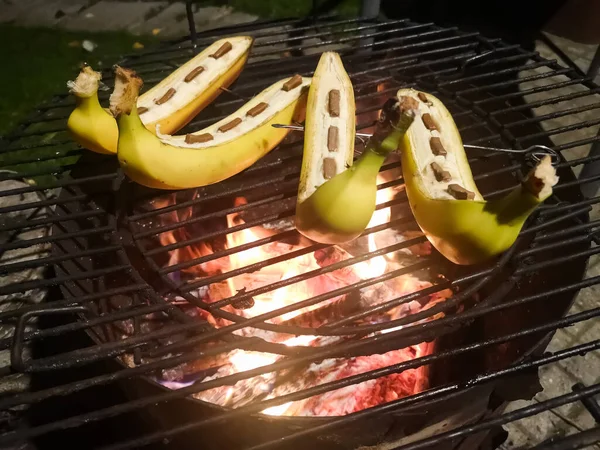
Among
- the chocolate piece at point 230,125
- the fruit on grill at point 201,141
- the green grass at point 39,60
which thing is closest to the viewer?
the fruit on grill at point 201,141

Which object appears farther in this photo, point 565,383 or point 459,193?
point 565,383

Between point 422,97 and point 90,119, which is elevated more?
point 90,119

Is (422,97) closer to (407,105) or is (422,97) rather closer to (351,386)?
(407,105)

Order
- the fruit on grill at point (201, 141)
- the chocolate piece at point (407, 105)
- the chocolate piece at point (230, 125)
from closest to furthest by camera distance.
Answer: the chocolate piece at point (407, 105), the fruit on grill at point (201, 141), the chocolate piece at point (230, 125)

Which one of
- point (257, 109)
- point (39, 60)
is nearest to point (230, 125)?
point (257, 109)

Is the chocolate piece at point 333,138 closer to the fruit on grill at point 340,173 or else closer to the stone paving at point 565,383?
the fruit on grill at point 340,173

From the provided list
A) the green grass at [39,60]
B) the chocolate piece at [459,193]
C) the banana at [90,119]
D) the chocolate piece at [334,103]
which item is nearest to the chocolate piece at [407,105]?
the chocolate piece at [459,193]

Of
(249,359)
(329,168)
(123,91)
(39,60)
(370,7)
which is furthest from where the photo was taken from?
(39,60)
